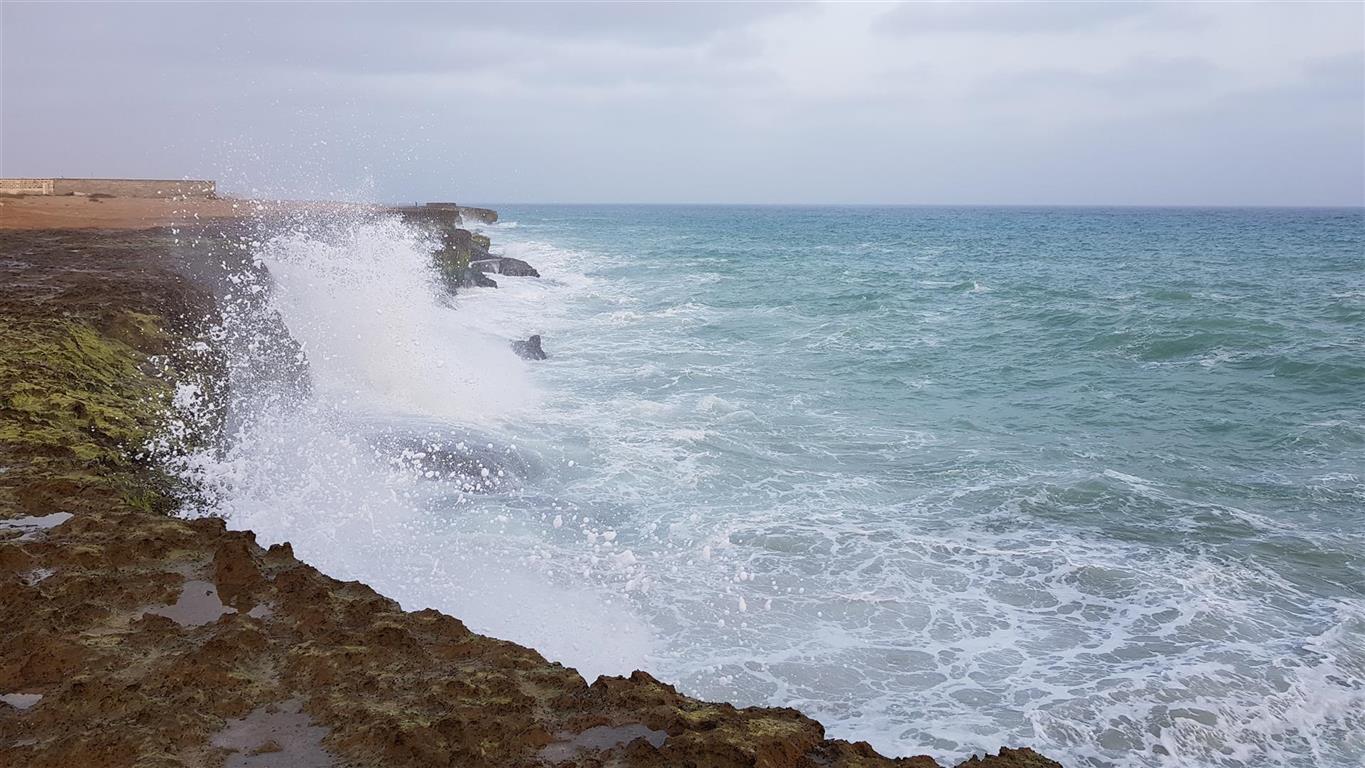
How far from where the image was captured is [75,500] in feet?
14.9

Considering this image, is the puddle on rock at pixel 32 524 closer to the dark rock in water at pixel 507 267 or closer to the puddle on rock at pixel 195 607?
the puddle on rock at pixel 195 607

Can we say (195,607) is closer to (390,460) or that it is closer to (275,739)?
(275,739)

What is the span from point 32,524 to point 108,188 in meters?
40.2

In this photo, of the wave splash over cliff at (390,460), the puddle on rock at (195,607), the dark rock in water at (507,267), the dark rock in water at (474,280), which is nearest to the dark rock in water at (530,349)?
the wave splash over cliff at (390,460)

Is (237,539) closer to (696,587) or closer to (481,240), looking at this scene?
(696,587)

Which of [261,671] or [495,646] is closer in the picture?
[261,671]

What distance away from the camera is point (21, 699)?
3.00 m

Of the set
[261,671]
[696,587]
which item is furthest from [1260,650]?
[261,671]

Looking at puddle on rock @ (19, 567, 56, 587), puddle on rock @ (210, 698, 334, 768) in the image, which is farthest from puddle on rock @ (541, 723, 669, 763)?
puddle on rock @ (19, 567, 56, 587)

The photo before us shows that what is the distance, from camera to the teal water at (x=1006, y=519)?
16.0 ft

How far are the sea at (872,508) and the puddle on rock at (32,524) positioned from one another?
5.39 feet

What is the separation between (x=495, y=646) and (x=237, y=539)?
1.59 m

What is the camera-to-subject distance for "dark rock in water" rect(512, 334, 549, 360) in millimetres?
14531

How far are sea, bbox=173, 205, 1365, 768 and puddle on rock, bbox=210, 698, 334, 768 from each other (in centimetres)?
219
